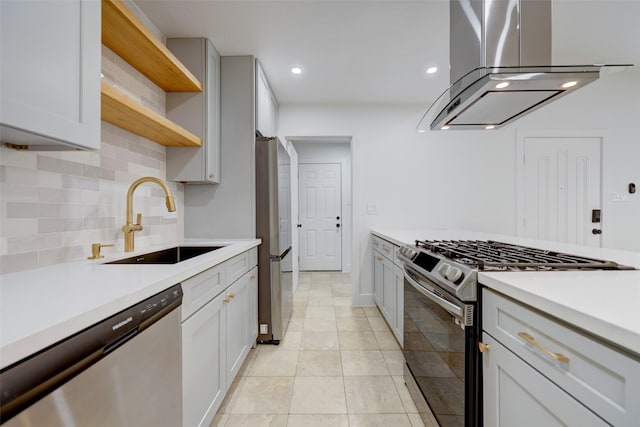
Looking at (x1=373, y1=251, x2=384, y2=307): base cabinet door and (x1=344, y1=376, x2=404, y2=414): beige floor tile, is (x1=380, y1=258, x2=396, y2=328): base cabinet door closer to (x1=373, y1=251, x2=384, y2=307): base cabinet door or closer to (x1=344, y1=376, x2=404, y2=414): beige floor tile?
(x1=373, y1=251, x2=384, y2=307): base cabinet door

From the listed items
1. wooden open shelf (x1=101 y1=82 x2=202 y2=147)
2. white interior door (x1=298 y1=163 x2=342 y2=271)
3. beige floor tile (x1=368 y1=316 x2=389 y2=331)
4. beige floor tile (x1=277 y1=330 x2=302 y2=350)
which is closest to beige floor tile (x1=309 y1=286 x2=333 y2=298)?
beige floor tile (x1=368 y1=316 x2=389 y2=331)

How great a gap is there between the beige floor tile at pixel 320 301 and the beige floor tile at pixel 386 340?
0.93m

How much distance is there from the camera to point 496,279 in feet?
2.99

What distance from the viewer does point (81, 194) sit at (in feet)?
4.36

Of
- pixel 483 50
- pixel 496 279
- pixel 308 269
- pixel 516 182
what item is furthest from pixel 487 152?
pixel 308 269

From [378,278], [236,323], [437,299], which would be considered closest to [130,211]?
[236,323]

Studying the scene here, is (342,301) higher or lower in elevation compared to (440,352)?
lower

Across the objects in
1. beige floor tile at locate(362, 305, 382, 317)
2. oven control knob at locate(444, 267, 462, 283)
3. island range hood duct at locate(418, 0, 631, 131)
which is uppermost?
island range hood duct at locate(418, 0, 631, 131)

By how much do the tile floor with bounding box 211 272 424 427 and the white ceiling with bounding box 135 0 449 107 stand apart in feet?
8.21

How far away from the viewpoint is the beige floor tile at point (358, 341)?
88.3 inches

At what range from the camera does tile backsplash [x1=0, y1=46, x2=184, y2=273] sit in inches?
41.3

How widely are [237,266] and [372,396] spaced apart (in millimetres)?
1185

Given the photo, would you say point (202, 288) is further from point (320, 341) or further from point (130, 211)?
point (320, 341)

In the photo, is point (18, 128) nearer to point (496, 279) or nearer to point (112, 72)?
point (112, 72)
